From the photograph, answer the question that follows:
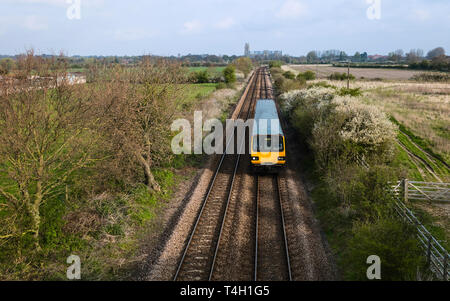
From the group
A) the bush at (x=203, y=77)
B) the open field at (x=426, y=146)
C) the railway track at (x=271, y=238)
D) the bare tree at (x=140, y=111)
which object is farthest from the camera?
the bush at (x=203, y=77)

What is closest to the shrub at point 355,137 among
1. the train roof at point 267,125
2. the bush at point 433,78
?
the train roof at point 267,125

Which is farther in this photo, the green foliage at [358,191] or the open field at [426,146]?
the open field at [426,146]

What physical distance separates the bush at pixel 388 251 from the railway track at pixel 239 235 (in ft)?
6.64

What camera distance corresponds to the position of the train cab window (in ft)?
54.9

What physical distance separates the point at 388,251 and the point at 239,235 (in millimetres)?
5199

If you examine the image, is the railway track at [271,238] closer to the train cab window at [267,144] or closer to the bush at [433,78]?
the train cab window at [267,144]

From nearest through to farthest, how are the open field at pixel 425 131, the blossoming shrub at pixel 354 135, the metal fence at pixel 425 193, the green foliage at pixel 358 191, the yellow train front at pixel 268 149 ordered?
the green foliage at pixel 358 191
the metal fence at pixel 425 193
the blossoming shrub at pixel 354 135
the yellow train front at pixel 268 149
the open field at pixel 425 131

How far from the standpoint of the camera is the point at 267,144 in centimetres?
1688

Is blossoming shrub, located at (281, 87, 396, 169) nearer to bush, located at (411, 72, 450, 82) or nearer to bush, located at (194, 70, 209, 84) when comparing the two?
bush, located at (194, 70, 209, 84)

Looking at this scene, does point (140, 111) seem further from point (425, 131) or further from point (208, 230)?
point (425, 131)

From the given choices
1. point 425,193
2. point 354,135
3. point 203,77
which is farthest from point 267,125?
point 203,77

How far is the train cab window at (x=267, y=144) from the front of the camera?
16.7 m

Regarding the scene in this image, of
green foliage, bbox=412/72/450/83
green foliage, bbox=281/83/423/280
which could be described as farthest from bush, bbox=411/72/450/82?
green foliage, bbox=281/83/423/280
